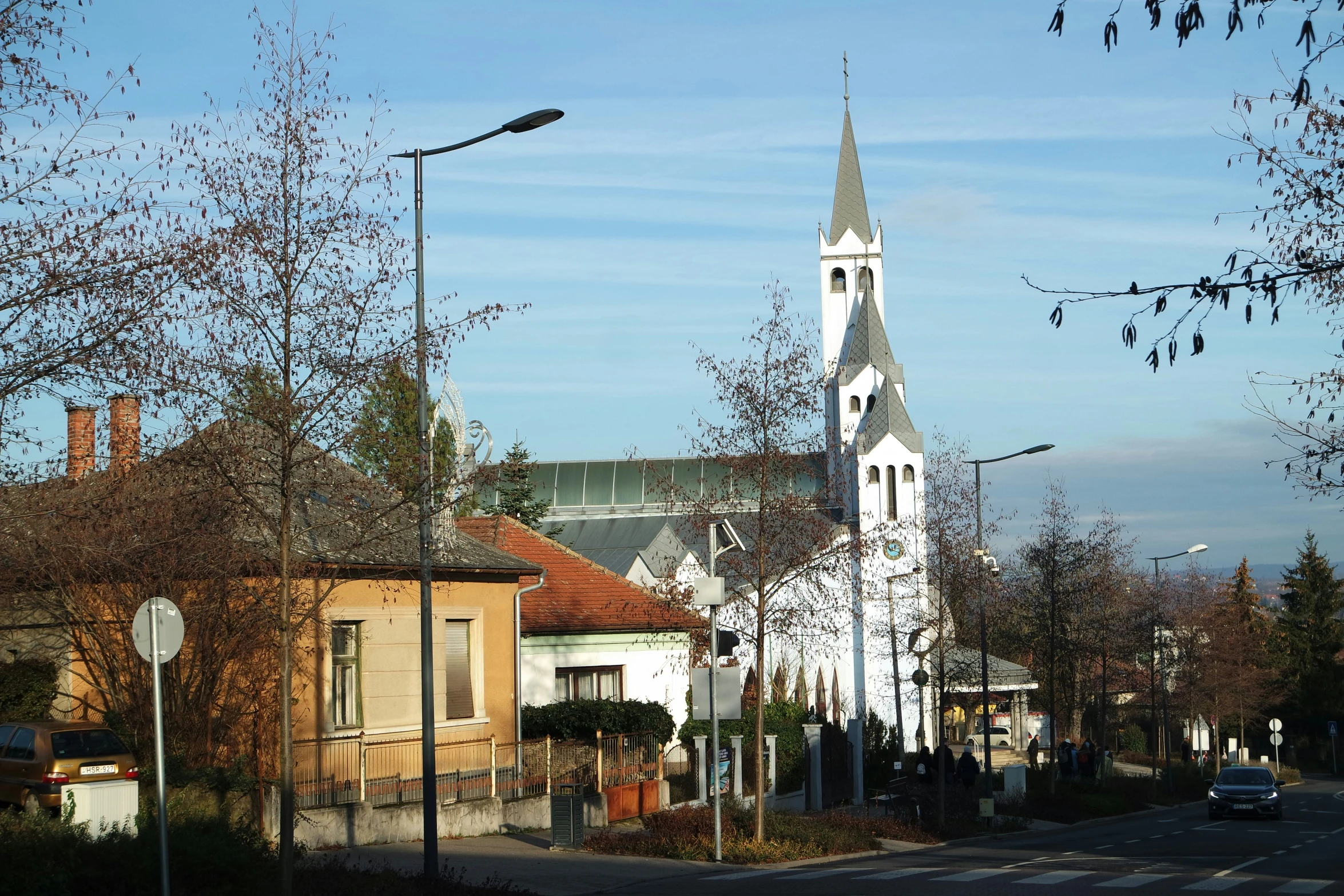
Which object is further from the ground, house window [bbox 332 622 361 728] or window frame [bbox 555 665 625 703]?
house window [bbox 332 622 361 728]

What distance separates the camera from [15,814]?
53.7 ft

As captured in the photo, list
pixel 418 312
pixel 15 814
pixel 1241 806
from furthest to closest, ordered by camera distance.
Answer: pixel 1241 806 < pixel 15 814 < pixel 418 312

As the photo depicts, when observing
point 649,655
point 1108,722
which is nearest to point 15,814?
point 649,655

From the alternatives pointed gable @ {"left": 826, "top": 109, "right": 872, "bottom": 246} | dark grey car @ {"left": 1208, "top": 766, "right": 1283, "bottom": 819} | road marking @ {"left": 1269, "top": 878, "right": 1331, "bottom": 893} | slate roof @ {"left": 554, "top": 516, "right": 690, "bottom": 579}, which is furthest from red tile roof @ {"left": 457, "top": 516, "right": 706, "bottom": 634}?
pointed gable @ {"left": 826, "top": 109, "right": 872, "bottom": 246}

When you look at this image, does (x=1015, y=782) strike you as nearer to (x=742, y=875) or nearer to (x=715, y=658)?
(x=715, y=658)

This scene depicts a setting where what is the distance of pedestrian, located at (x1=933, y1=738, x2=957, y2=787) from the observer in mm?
28000

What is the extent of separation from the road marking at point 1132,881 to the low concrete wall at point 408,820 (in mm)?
7652

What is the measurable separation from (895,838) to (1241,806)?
14858mm

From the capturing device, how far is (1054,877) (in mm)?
18250

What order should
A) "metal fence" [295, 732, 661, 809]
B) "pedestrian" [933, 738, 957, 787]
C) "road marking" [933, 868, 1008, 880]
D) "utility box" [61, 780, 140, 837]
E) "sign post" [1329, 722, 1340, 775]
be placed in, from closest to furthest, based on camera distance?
"utility box" [61, 780, 140, 837], "road marking" [933, 868, 1008, 880], "metal fence" [295, 732, 661, 809], "pedestrian" [933, 738, 957, 787], "sign post" [1329, 722, 1340, 775]

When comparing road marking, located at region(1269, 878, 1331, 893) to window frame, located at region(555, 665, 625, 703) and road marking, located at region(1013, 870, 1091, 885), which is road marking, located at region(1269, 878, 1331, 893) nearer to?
road marking, located at region(1013, 870, 1091, 885)

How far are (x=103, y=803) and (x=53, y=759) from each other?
273 centimetres

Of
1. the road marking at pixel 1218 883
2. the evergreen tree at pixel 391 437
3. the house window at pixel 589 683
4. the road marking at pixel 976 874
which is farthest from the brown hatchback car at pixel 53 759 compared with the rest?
the road marking at pixel 1218 883

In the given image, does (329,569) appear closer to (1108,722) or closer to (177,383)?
(177,383)
